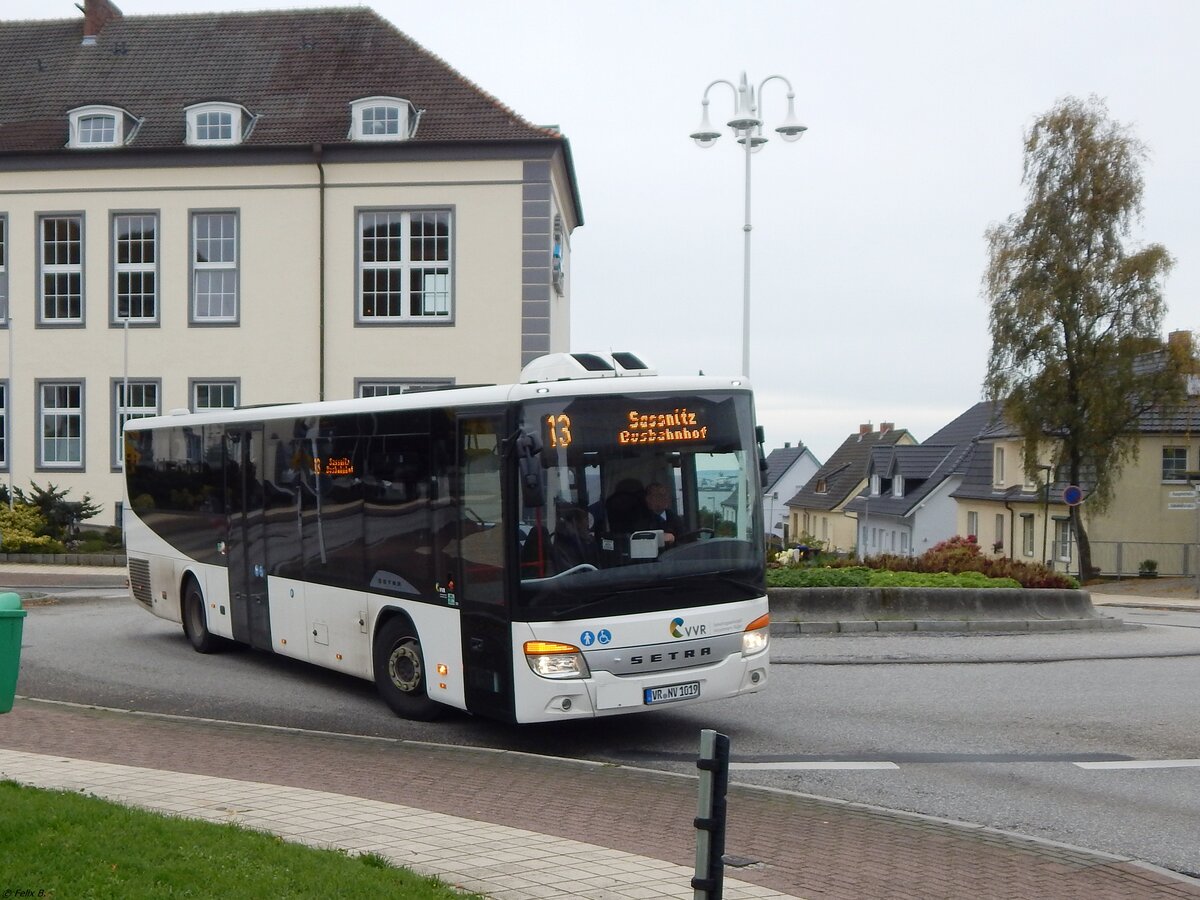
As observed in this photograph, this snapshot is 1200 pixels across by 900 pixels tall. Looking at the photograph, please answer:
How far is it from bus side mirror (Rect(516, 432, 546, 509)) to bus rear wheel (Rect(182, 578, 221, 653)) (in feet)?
23.9

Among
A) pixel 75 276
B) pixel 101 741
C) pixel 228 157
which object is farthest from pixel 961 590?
pixel 75 276

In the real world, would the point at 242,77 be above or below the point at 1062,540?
above

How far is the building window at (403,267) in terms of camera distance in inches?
1378

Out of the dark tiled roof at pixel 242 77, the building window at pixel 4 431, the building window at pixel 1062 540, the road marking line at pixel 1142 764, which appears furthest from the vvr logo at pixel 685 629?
the building window at pixel 1062 540

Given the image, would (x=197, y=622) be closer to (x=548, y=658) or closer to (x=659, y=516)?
(x=548, y=658)

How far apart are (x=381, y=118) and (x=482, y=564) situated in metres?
27.6

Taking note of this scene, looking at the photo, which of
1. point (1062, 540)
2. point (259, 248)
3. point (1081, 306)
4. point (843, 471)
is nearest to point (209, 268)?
point (259, 248)

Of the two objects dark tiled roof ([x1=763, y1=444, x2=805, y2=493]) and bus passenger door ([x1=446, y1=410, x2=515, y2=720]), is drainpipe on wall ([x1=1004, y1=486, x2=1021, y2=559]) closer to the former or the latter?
bus passenger door ([x1=446, y1=410, x2=515, y2=720])

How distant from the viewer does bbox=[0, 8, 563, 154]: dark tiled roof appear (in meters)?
35.7

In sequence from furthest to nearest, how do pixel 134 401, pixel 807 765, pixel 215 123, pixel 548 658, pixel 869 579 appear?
pixel 134 401 → pixel 215 123 → pixel 869 579 → pixel 807 765 → pixel 548 658

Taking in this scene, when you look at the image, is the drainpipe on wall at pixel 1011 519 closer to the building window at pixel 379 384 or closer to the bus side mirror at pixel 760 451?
the building window at pixel 379 384

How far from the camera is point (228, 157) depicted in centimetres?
3562

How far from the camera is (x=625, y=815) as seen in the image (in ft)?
25.4

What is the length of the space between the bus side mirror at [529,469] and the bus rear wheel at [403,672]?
204 cm
